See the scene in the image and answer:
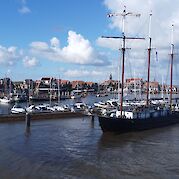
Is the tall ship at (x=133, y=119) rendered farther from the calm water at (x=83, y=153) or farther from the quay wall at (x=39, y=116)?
the quay wall at (x=39, y=116)

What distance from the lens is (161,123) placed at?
178ft

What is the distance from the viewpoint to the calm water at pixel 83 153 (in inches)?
1028

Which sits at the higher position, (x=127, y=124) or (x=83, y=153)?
(x=127, y=124)

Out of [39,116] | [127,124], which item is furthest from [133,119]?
[39,116]

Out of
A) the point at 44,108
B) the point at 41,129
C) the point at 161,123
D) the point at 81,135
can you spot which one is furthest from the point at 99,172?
the point at 44,108

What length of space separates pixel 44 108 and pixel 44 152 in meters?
38.9

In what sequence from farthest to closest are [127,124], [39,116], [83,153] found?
1. [39,116]
2. [127,124]
3. [83,153]

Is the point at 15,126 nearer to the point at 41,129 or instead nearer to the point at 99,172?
the point at 41,129

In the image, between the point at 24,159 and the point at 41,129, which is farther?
the point at 41,129

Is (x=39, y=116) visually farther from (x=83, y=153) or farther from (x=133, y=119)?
(x=83, y=153)

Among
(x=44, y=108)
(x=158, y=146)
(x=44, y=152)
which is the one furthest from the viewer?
(x=44, y=108)

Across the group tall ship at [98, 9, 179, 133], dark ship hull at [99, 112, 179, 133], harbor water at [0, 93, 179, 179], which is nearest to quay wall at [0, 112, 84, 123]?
harbor water at [0, 93, 179, 179]

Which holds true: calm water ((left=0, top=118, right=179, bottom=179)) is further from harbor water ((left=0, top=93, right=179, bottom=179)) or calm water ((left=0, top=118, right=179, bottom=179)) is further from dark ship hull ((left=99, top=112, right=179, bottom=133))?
dark ship hull ((left=99, top=112, right=179, bottom=133))

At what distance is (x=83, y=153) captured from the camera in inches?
1275
